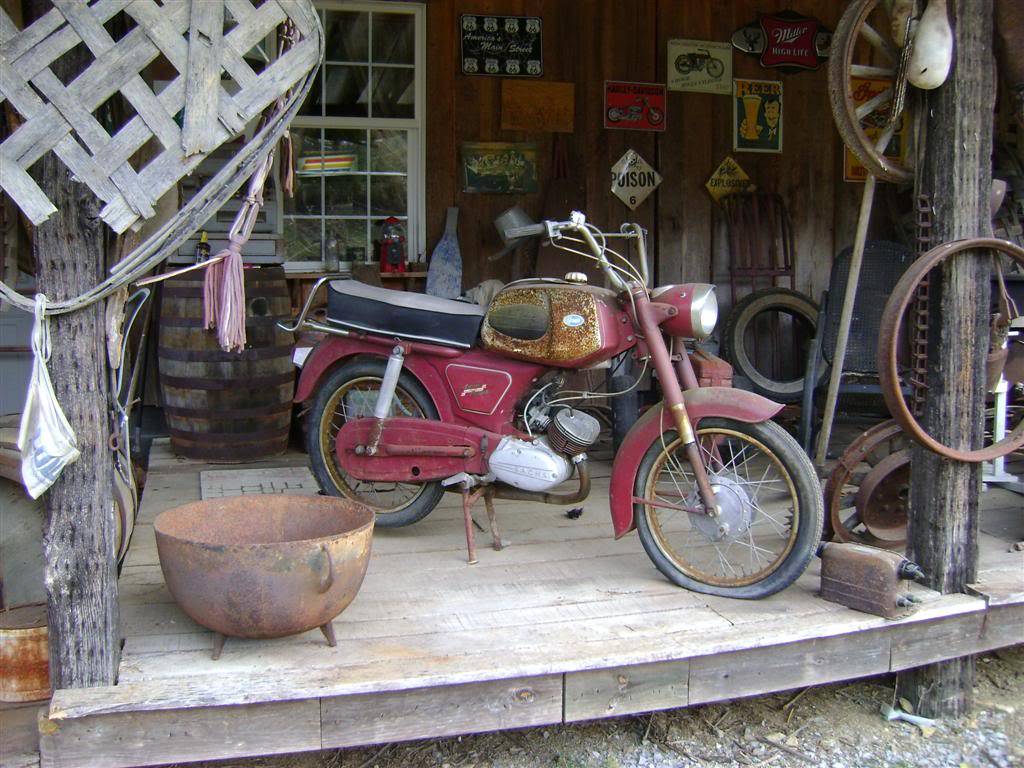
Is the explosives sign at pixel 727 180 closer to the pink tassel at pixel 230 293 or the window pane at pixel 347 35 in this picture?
the window pane at pixel 347 35

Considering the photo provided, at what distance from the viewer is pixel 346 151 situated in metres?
5.60

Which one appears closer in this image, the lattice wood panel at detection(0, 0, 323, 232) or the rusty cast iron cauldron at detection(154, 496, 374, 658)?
the lattice wood panel at detection(0, 0, 323, 232)

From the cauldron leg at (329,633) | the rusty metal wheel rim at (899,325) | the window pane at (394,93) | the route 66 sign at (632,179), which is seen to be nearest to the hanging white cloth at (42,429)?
the cauldron leg at (329,633)

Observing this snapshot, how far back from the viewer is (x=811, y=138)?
610 centimetres

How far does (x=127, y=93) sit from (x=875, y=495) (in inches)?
110

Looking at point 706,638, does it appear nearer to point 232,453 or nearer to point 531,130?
point 232,453

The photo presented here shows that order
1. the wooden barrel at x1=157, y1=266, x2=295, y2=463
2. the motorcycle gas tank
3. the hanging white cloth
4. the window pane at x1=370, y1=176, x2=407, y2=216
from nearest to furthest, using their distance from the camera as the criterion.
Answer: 1. the hanging white cloth
2. the motorcycle gas tank
3. the wooden barrel at x1=157, y1=266, x2=295, y2=463
4. the window pane at x1=370, y1=176, x2=407, y2=216

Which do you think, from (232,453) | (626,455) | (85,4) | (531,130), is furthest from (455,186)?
(85,4)

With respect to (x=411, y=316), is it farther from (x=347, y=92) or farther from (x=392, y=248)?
→ (x=347, y=92)

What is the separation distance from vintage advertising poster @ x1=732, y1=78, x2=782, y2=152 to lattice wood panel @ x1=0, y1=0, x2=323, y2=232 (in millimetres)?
4060

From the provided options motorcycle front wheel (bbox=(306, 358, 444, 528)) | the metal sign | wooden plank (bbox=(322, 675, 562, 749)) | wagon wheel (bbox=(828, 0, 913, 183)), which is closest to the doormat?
motorcycle front wheel (bbox=(306, 358, 444, 528))

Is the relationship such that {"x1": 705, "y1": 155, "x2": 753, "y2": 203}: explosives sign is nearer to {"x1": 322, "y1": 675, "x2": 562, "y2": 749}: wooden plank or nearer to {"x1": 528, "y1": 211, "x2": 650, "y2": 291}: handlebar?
{"x1": 528, "y1": 211, "x2": 650, "y2": 291}: handlebar

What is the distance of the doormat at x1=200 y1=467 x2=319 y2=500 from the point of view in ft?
14.2

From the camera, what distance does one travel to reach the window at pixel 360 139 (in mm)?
5480
